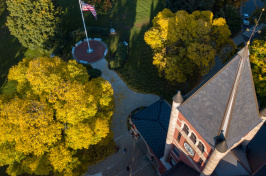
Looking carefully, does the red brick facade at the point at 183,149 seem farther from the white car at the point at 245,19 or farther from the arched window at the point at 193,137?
the white car at the point at 245,19

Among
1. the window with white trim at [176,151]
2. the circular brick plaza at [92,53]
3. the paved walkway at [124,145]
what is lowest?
the paved walkway at [124,145]

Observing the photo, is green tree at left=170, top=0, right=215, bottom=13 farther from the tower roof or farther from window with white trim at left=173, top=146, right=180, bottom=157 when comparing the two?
the tower roof

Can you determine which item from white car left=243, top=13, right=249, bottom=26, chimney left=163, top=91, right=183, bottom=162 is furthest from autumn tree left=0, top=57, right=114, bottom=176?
white car left=243, top=13, right=249, bottom=26

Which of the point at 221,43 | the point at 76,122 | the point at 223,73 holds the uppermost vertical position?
the point at 223,73

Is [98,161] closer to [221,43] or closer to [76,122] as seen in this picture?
[76,122]

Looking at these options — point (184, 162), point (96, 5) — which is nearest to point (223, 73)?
point (184, 162)

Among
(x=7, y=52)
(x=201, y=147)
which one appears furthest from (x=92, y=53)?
(x=201, y=147)

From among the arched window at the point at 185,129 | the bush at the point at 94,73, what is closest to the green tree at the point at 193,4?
the bush at the point at 94,73
